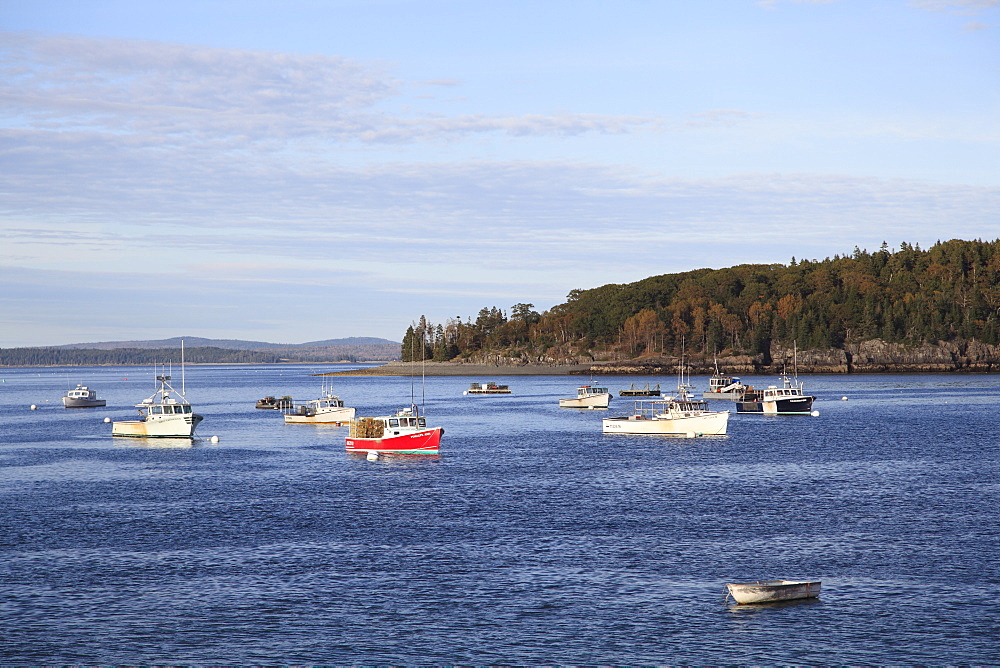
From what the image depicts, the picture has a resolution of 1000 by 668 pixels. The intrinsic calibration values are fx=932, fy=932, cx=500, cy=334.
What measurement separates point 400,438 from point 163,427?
2823 cm

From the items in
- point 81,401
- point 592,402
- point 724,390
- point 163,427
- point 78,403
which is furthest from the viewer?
point 724,390

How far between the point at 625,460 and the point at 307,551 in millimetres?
36020

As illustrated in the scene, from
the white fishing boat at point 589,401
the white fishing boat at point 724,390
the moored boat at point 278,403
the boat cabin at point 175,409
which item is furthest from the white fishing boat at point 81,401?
the white fishing boat at point 724,390

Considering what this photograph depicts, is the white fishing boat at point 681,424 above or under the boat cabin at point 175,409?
under

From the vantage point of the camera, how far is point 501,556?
36938mm

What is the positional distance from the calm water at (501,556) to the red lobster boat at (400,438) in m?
2.05

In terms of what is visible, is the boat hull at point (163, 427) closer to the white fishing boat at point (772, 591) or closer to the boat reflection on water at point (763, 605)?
the boat reflection on water at point (763, 605)

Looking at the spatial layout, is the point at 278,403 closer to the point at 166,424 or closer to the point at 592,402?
the point at 592,402

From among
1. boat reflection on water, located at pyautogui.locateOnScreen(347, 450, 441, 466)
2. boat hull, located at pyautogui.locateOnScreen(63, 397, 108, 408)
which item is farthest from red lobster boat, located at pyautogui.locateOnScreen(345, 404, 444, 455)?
boat hull, located at pyautogui.locateOnScreen(63, 397, 108, 408)

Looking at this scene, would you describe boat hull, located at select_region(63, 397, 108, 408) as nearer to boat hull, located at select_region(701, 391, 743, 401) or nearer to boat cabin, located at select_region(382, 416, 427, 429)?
boat cabin, located at select_region(382, 416, 427, 429)

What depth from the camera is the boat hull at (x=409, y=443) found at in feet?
237

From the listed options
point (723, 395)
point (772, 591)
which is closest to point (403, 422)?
point (772, 591)

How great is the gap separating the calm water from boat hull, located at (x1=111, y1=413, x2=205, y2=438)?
12421mm

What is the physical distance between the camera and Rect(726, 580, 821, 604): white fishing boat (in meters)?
29.6
